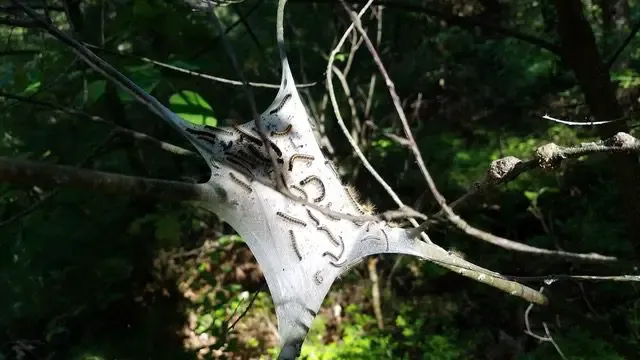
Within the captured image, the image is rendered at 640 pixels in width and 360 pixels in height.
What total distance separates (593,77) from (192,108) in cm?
169

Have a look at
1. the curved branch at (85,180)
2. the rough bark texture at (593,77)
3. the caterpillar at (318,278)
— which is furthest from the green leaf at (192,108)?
the rough bark texture at (593,77)

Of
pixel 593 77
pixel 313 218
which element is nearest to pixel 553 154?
pixel 313 218

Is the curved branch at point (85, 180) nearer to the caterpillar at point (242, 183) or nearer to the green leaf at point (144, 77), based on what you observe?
the caterpillar at point (242, 183)

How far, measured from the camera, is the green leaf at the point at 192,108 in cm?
216

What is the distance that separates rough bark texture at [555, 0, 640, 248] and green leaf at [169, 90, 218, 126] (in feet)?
5.08

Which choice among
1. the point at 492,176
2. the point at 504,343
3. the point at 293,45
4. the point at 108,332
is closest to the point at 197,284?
the point at 108,332

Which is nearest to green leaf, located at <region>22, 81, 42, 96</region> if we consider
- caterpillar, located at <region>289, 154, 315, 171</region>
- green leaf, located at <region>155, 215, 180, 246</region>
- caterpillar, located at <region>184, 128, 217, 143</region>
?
caterpillar, located at <region>184, 128, 217, 143</region>

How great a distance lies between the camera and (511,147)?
496 cm

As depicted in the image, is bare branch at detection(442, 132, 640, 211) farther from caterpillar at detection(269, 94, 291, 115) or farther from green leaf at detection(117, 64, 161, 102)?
green leaf at detection(117, 64, 161, 102)

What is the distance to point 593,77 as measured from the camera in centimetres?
251

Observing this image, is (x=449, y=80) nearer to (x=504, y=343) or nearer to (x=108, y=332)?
(x=504, y=343)

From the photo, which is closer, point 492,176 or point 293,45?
point 492,176

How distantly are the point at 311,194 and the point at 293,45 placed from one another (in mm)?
3683

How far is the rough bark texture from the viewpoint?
2.47 m
